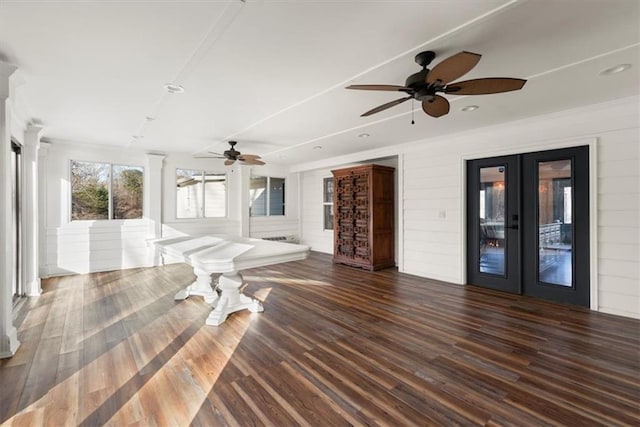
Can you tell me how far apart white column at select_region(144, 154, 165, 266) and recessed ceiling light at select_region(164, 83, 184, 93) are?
3.67m

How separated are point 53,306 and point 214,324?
7.71 feet

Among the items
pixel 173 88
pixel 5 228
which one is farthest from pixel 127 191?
pixel 173 88

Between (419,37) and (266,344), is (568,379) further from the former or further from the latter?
(419,37)

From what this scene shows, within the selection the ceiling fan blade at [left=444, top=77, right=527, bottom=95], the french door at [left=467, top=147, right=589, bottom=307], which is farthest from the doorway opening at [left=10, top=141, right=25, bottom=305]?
the french door at [left=467, top=147, right=589, bottom=307]

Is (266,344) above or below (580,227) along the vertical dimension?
below

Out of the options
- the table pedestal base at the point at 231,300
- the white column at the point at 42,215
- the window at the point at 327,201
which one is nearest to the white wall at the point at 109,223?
the white column at the point at 42,215

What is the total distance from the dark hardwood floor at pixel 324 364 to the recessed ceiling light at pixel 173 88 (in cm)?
249

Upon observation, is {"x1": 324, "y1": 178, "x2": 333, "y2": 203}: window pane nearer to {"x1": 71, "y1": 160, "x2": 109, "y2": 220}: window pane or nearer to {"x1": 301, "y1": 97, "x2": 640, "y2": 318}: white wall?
{"x1": 301, "y1": 97, "x2": 640, "y2": 318}: white wall

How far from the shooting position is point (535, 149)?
3994mm

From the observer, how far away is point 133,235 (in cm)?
597

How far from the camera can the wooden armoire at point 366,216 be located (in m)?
5.85

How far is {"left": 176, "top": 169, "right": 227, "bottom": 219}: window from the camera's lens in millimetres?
6660

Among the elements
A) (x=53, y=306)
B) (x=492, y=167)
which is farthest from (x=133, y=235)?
(x=492, y=167)

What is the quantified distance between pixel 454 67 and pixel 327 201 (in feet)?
20.1
